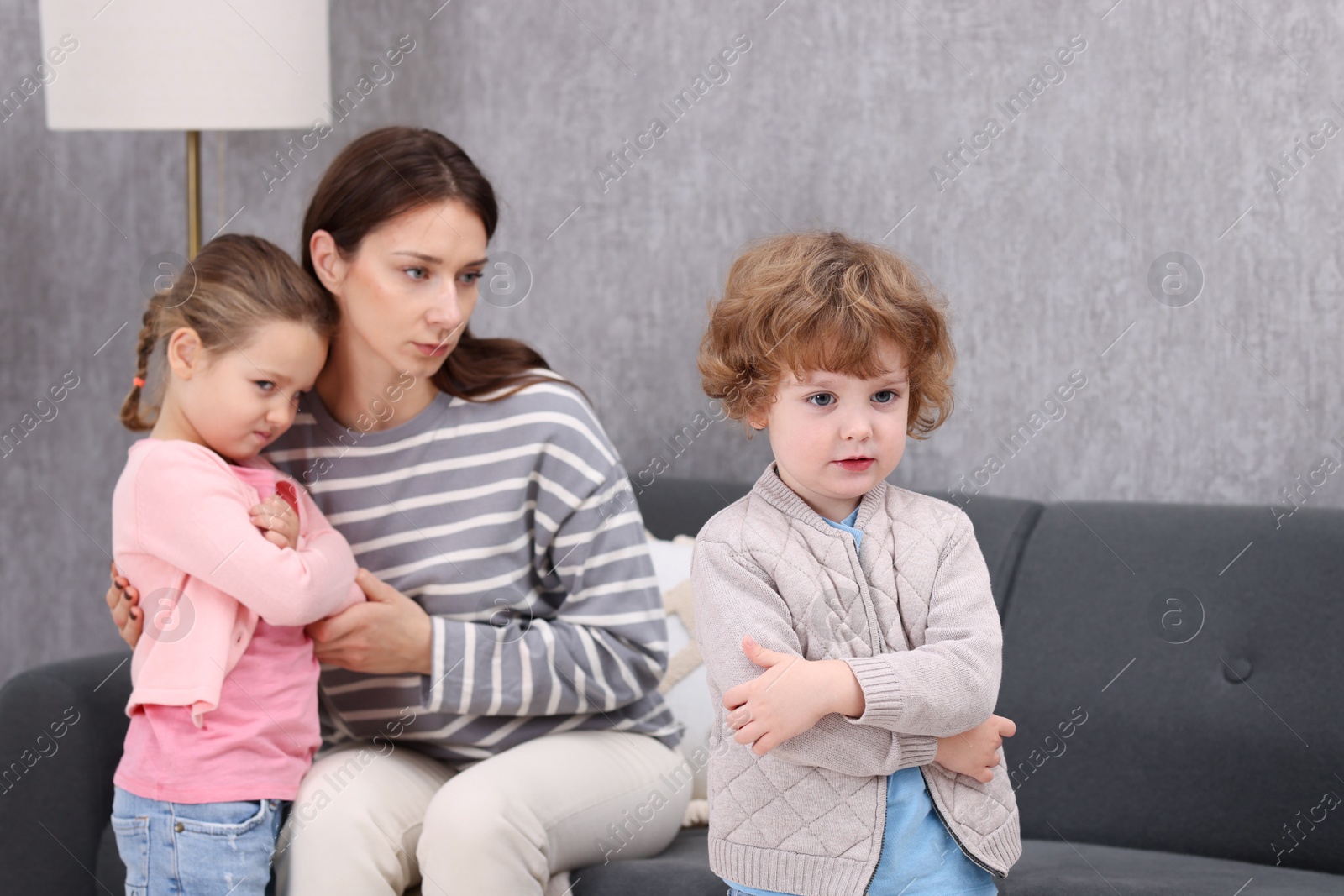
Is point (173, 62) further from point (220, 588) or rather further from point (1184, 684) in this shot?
point (1184, 684)

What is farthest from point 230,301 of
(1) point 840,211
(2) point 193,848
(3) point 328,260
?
(1) point 840,211

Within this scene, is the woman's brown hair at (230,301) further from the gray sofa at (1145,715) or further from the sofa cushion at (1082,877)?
the sofa cushion at (1082,877)

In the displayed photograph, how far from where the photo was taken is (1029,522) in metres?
1.92

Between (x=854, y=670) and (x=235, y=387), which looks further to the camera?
(x=235, y=387)

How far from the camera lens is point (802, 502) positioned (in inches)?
46.9

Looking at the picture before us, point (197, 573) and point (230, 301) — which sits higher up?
point (230, 301)

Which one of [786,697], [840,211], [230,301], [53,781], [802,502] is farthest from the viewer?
[840,211]

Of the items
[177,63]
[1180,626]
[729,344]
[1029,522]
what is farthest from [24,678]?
[1180,626]

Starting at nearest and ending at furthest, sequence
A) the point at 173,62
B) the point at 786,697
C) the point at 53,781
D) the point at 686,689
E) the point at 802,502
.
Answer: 1. the point at 786,697
2. the point at 802,502
3. the point at 53,781
4. the point at 686,689
5. the point at 173,62

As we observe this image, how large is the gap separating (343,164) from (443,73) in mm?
1030

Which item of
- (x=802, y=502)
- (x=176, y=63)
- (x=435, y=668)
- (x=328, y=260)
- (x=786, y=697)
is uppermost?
(x=176, y=63)

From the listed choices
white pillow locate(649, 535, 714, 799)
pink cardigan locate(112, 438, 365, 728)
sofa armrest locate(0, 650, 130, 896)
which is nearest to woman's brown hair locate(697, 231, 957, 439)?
pink cardigan locate(112, 438, 365, 728)

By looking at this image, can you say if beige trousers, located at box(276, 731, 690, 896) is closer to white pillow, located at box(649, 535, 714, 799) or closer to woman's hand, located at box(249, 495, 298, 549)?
white pillow, located at box(649, 535, 714, 799)

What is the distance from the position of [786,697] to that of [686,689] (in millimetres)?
842
